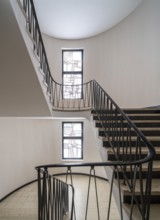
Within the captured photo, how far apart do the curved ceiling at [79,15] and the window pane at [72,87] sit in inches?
51.6

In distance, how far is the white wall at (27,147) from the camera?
537cm

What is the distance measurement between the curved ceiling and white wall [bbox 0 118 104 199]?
302 cm

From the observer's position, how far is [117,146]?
256cm

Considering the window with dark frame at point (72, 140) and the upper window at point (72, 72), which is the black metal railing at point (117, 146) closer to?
the upper window at point (72, 72)

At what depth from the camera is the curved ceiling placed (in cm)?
525

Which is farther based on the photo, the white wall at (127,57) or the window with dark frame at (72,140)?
the window with dark frame at (72,140)

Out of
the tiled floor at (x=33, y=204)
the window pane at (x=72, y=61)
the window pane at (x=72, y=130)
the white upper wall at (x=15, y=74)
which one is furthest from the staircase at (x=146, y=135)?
the window pane at (x=72, y=130)

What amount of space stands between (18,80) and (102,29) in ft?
14.6

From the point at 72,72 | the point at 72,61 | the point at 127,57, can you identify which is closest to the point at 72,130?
the point at 72,72

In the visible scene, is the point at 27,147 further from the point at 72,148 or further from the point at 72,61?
the point at 72,61

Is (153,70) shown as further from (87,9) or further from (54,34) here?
(54,34)

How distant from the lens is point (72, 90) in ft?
22.2

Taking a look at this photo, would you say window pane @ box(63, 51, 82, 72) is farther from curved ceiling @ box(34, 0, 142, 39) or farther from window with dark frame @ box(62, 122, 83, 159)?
window with dark frame @ box(62, 122, 83, 159)

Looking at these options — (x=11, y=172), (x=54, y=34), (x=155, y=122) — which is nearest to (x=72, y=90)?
(x=54, y=34)
